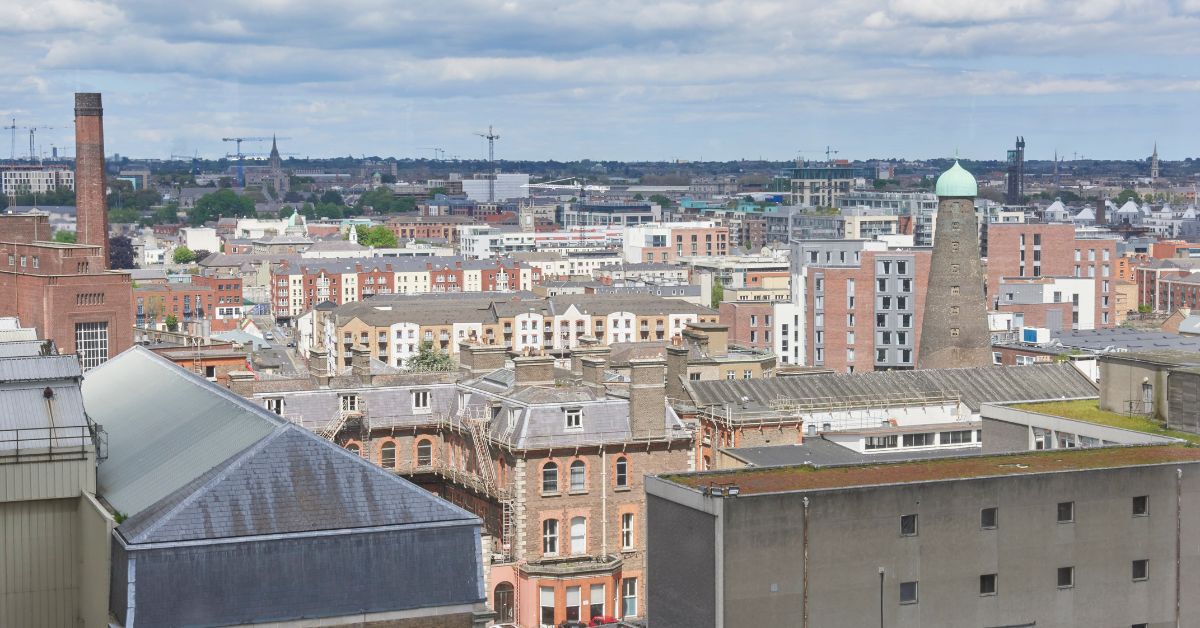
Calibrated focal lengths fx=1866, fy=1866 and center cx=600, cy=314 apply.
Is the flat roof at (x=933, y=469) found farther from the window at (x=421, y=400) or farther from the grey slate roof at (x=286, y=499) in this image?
the window at (x=421, y=400)

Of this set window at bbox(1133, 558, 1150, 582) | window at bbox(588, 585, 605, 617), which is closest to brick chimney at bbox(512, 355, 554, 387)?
window at bbox(588, 585, 605, 617)

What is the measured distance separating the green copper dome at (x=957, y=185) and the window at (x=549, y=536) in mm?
45914

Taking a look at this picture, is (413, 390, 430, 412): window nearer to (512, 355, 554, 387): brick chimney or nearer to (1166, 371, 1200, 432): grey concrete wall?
(512, 355, 554, 387): brick chimney

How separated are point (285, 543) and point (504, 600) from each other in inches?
1080

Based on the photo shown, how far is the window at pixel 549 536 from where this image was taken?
226 ft

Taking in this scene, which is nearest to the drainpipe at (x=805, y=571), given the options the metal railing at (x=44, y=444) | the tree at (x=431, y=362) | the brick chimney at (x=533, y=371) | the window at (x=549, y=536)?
the metal railing at (x=44, y=444)

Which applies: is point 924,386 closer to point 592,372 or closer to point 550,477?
point 592,372

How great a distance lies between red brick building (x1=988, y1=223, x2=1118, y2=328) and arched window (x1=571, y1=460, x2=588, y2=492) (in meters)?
88.6

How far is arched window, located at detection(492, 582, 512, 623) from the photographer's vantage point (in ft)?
222

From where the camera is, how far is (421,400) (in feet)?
247

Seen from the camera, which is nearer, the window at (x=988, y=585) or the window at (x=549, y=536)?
the window at (x=988, y=585)

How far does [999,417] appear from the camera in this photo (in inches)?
2445

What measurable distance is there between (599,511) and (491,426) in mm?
5265

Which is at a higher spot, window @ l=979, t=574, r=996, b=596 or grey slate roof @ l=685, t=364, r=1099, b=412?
grey slate roof @ l=685, t=364, r=1099, b=412
